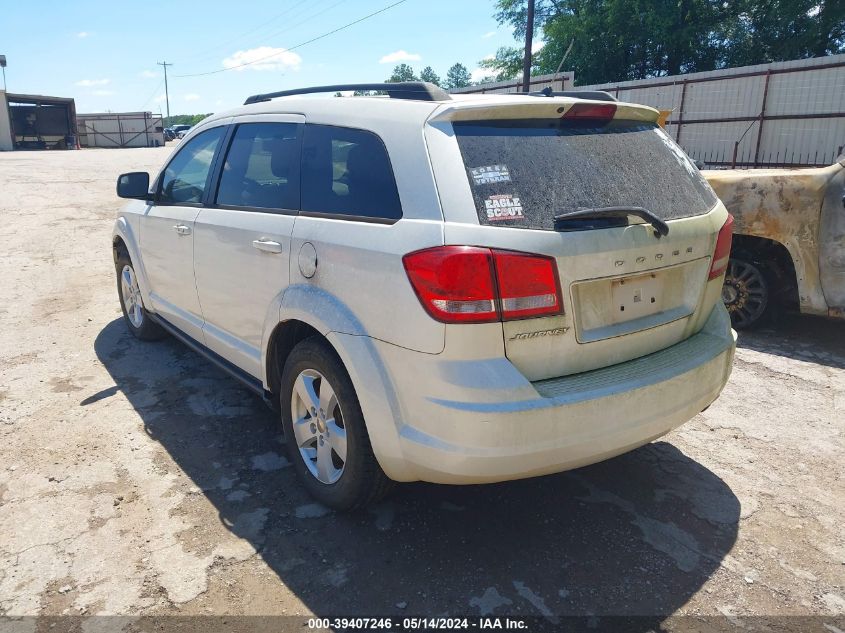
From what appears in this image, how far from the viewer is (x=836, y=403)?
4.02m

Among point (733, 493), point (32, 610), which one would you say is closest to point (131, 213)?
point (32, 610)

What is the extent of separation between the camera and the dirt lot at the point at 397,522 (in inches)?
92.3

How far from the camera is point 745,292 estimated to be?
5.30 meters

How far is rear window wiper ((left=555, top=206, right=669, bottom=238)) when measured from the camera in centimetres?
229

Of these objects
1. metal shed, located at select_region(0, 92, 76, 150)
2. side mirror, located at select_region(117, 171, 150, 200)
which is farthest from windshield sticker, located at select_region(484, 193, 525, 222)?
metal shed, located at select_region(0, 92, 76, 150)

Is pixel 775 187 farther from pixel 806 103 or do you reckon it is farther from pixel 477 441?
pixel 806 103

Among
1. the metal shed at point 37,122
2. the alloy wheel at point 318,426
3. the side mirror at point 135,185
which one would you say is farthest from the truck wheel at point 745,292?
the metal shed at point 37,122

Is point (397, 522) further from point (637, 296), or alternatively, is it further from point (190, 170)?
point (190, 170)

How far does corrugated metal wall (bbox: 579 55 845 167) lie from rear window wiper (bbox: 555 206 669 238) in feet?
46.7

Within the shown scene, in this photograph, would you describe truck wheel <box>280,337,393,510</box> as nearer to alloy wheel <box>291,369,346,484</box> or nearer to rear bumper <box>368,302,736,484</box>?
alloy wheel <box>291,369,346,484</box>

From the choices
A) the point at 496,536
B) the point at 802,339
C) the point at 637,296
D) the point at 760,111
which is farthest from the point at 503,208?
the point at 760,111

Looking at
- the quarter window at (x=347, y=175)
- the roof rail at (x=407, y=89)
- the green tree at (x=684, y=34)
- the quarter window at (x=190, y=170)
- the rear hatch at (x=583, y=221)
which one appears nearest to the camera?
the rear hatch at (x=583, y=221)

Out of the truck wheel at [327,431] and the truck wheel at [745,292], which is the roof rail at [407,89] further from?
the truck wheel at [745,292]

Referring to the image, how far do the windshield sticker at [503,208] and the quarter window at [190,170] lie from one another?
2.19 m
